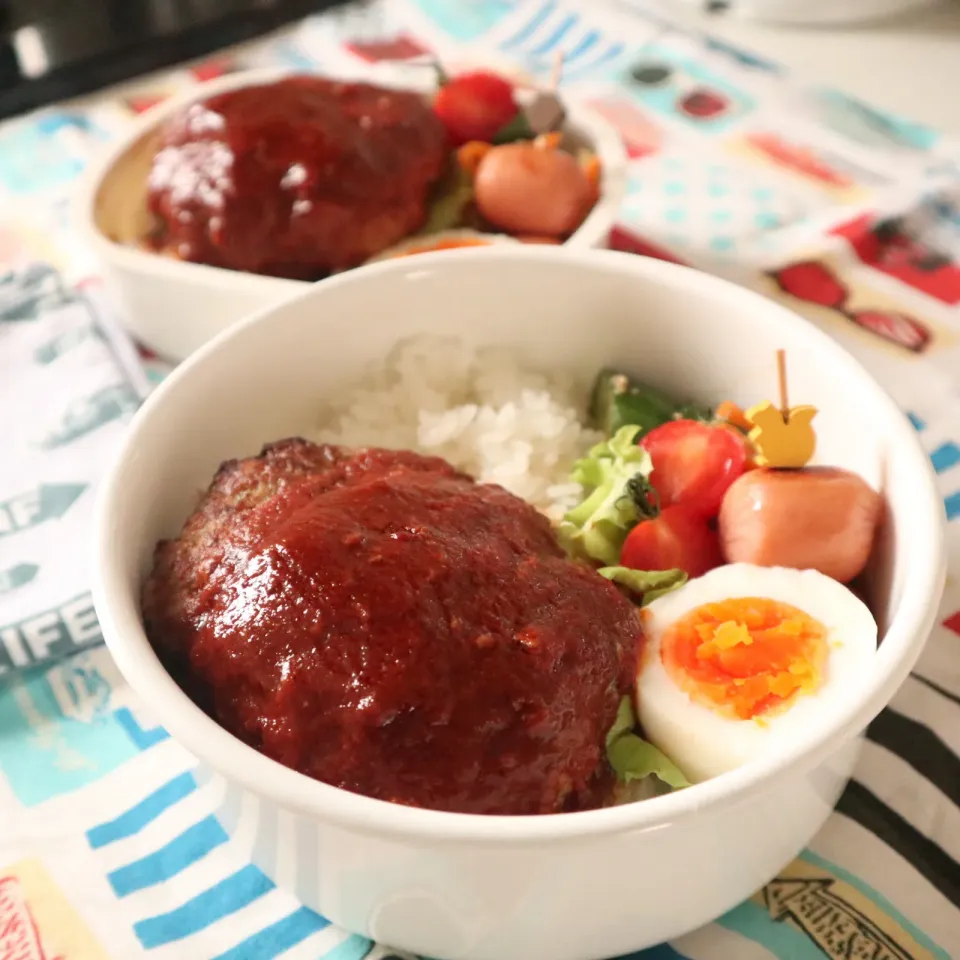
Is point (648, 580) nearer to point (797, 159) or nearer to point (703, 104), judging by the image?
point (797, 159)

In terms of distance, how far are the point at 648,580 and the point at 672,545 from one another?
0.18ft

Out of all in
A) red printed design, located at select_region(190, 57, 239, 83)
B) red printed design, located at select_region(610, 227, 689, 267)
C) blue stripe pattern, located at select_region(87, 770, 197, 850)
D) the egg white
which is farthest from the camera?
red printed design, located at select_region(190, 57, 239, 83)

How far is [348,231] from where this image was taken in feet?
4.06

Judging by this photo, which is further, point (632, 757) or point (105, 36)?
point (105, 36)

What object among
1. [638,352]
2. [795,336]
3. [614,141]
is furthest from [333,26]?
[795,336]

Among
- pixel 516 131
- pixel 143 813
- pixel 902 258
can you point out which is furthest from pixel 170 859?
pixel 902 258

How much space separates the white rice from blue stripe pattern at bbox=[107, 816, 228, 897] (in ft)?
1.30

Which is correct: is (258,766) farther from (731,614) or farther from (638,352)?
(638,352)

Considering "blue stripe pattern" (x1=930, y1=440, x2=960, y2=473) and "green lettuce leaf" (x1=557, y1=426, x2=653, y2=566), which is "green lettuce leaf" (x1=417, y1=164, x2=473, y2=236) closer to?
"green lettuce leaf" (x1=557, y1=426, x2=653, y2=566)

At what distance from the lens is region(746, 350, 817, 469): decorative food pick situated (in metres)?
0.90

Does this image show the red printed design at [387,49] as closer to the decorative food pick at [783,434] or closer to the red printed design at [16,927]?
the decorative food pick at [783,434]

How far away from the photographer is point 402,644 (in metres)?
0.73

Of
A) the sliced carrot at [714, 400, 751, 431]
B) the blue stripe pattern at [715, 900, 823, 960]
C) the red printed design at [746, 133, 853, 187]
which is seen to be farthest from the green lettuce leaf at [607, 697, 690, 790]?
the red printed design at [746, 133, 853, 187]

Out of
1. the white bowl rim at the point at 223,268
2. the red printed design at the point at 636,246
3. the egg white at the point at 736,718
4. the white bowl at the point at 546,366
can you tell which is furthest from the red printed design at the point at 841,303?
the egg white at the point at 736,718
